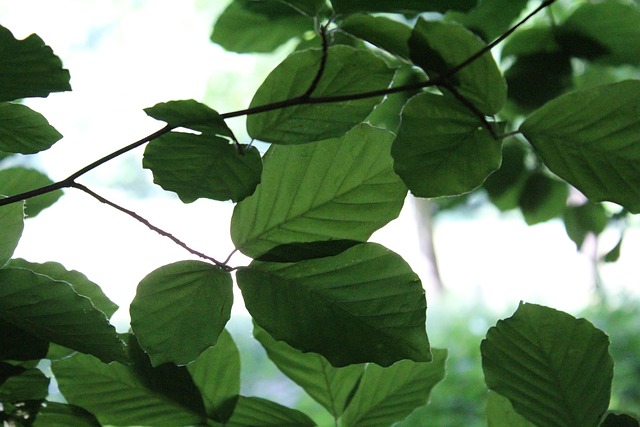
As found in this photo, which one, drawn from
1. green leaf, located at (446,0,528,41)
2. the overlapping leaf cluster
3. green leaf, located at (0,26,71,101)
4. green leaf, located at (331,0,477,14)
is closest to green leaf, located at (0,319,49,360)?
the overlapping leaf cluster

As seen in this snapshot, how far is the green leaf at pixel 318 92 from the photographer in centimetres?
28

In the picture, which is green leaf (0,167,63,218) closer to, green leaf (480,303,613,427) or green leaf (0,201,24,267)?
green leaf (0,201,24,267)

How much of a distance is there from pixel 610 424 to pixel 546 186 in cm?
32

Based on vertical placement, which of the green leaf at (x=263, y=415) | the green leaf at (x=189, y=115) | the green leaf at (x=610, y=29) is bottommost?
the green leaf at (x=263, y=415)

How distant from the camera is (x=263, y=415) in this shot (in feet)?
1.13

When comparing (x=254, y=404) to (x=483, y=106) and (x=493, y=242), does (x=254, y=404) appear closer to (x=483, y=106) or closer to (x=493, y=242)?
(x=483, y=106)

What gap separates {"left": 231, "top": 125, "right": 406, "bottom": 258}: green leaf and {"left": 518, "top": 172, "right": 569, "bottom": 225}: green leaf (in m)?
0.31

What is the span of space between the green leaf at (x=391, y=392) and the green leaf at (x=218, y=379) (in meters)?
0.06

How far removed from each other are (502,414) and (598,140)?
144 mm

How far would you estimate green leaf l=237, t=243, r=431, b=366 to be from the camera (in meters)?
0.27

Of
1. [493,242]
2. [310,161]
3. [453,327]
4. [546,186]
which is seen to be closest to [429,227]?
[493,242]

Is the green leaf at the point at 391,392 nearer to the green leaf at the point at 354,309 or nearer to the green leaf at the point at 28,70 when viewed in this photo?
the green leaf at the point at 354,309

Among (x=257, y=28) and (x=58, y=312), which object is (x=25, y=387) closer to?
(x=58, y=312)

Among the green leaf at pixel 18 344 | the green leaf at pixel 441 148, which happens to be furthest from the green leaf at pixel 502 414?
the green leaf at pixel 18 344
